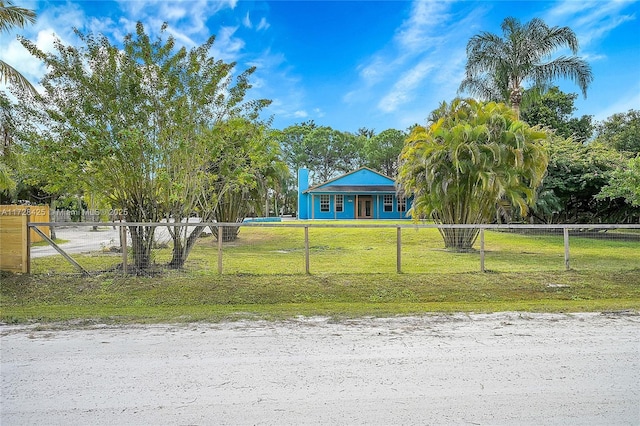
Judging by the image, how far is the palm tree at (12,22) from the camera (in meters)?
12.4

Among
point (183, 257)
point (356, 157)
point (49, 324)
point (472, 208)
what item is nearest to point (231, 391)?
point (49, 324)

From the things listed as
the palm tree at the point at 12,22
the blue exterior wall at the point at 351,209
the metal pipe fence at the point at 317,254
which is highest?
the palm tree at the point at 12,22

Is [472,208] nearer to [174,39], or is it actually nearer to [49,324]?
[174,39]

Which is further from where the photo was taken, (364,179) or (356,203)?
(364,179)

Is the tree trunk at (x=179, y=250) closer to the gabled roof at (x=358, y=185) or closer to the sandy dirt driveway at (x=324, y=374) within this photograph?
the sandy dirt driveway at (x=324, y=374)

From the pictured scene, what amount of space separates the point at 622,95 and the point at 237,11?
10.6m

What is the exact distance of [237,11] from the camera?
9.90 m

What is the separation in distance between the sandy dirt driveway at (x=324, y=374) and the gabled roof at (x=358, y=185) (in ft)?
94.9

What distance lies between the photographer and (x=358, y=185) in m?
35.2

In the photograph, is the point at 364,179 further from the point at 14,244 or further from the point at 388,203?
the point at 14,244

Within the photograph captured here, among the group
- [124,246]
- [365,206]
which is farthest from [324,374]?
[365,206]

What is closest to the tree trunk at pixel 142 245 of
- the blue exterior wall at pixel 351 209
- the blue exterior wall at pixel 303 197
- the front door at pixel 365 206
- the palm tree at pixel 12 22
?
the palm tree at pixel 12 22

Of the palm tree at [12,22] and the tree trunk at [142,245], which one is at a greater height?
the palm tree at [12,22]

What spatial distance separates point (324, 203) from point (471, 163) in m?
22.2
